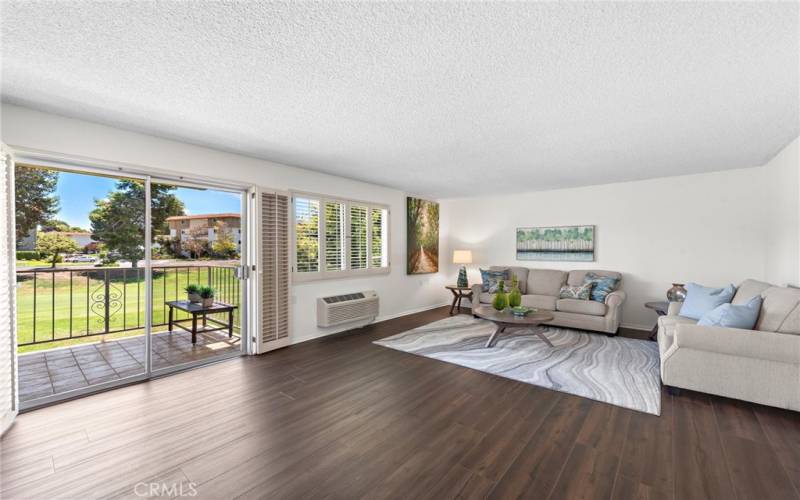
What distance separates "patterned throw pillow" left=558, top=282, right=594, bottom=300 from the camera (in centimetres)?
518

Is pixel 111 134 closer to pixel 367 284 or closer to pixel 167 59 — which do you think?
pixel 167 59

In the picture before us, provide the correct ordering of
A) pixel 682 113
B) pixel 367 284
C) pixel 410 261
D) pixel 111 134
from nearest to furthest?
1. pixel 682 113
2. pixel 111 134
3. pixel 367 284
4. pixel 410 261

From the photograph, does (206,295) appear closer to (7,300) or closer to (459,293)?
(7,300)

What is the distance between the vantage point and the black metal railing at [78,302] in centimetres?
386

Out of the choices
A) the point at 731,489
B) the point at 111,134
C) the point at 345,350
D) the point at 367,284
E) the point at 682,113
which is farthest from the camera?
the point at 367,284

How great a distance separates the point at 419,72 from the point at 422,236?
492 cm

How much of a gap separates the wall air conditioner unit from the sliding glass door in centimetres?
113

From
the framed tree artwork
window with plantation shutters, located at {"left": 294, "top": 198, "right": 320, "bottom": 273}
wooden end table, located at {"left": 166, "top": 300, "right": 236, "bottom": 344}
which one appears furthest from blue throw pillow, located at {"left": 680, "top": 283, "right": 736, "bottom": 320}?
wooden end table, located at {"left": 166, "top": 300, "right": 236, "bottom": 344}

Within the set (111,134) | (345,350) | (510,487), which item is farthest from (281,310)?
(510,487)

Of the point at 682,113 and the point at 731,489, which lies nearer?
the point at 731,489

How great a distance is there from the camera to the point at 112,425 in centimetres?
240

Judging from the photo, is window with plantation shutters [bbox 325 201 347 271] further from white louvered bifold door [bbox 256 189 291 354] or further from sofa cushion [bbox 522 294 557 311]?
sofa cushion [bbox 522 294 557 311]

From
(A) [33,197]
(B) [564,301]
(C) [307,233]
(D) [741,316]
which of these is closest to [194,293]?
(C) [307,233]

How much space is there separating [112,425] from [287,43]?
2966 mm
